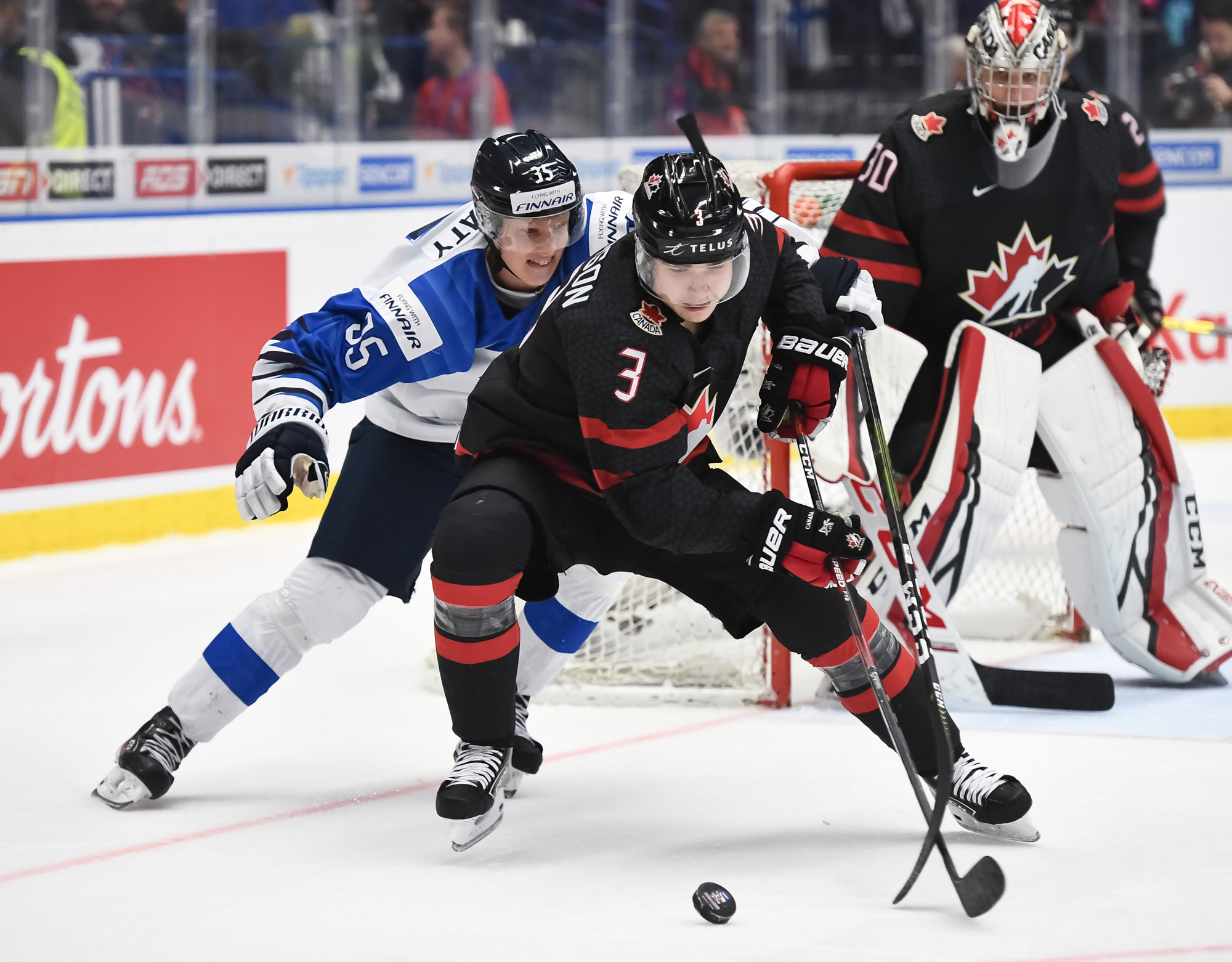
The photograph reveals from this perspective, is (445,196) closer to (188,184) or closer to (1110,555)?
(188,184)

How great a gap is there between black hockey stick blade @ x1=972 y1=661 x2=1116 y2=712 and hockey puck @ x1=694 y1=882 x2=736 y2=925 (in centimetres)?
127

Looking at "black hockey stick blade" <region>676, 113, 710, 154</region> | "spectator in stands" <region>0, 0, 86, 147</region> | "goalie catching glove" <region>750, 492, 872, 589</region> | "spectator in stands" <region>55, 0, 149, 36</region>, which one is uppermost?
"spectator in stands" <region>55, 0, 149, 36</region>

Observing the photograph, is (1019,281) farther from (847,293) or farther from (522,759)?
(522,759)

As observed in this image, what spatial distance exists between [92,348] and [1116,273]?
284 cm

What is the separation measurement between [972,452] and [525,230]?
1.13 meters

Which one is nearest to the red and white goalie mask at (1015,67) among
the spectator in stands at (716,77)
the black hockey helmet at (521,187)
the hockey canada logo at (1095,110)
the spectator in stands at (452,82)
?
the hockey canada logo at (1095,110)

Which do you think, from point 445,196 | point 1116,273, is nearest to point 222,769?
point 1116,273

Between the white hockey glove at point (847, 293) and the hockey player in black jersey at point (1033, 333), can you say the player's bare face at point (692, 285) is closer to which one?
the white hockey glove at point (847, 293)

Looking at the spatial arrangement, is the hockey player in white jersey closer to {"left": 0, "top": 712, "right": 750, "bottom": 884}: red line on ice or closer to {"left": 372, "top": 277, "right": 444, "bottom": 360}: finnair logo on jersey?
{"left": 372, "top": 277, "right": 444, "bottom": 360}: finnair logo on jersey

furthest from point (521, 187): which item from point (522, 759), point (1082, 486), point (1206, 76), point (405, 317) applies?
point (1206, 76)

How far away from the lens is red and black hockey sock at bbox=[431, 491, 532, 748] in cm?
250

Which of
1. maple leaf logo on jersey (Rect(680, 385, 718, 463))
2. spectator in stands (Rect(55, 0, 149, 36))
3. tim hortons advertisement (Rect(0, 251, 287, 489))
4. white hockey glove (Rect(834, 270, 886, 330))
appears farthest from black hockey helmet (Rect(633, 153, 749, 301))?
spectator in stands (Rect(55, 0, 149, 36))

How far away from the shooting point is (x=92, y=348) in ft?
16.2

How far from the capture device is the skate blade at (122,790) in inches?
112
